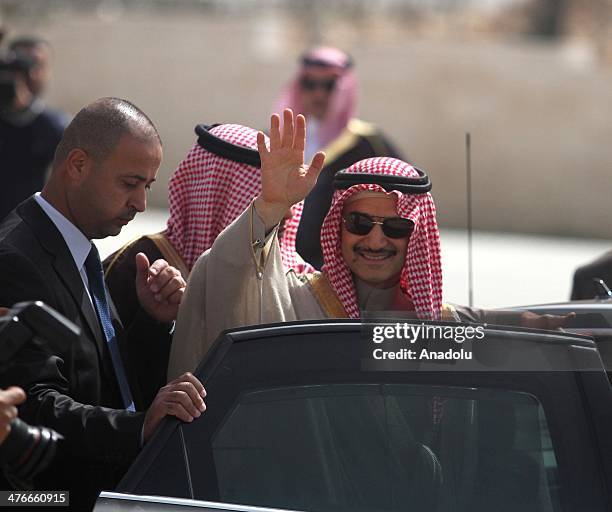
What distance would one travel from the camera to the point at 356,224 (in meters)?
3.53

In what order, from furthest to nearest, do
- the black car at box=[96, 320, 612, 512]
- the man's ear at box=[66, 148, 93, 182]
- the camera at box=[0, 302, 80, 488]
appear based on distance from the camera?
the man's ear at box=[66, 148, 93, 182] → the black car at box=[96, 320, 612, 512] → the camera at box=[0, 302, 80, 488]

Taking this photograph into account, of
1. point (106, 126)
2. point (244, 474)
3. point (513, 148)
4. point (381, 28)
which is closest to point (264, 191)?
point (106, 126)

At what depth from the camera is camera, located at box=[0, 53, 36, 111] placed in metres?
7.61

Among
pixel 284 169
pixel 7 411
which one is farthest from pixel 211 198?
pixel 7 411

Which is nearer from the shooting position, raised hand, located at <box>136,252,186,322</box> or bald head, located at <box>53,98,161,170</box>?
bald head, located at <box>53,98,161,170</box>

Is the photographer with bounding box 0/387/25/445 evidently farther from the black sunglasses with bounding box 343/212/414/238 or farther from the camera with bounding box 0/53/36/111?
the camera with bounding box 0/53/36/111

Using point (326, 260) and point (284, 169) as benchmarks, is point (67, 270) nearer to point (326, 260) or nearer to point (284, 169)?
point (284, 169)

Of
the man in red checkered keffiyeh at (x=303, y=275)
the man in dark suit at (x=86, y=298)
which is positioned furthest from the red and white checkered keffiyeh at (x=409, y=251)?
the man in dark suit at (x=86, y=298)

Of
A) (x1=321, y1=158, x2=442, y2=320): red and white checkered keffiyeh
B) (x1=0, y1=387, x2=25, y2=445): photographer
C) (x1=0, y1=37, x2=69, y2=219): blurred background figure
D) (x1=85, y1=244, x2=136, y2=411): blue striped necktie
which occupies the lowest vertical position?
(x1=0, y1=387, x2=25, y2=445): photographer

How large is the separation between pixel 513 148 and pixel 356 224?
13.6 meters

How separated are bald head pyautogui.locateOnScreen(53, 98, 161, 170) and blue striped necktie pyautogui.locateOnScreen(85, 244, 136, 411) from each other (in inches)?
9.5

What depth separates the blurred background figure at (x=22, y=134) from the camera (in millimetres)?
7164

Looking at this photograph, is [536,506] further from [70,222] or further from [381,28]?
[381,28]

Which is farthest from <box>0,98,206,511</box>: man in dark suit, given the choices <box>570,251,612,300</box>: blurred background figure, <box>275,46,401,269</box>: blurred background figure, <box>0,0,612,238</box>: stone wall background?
<box>0,0,612,238</box>: stone wall background
